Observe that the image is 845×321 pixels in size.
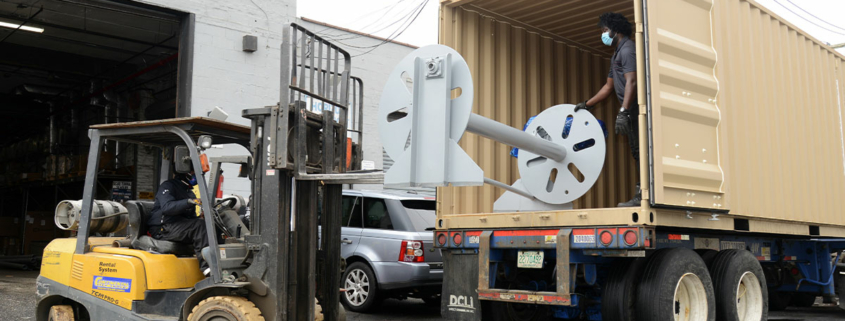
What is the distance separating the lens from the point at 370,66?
16.5 metres

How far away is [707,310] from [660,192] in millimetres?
1178

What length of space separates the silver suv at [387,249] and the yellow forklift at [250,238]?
2459 millimetres

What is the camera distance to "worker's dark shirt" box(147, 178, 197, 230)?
5.57m

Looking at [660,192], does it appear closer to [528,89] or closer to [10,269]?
[528,89]

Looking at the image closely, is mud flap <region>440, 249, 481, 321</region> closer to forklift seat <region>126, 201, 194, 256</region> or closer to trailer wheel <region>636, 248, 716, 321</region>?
trailer wheel <region>636, 248, 716, 321</region>

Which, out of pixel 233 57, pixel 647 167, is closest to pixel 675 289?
pixel 647 167

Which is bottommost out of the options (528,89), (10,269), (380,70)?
(10,269)

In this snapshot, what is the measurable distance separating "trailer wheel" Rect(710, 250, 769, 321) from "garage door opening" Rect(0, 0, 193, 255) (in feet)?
31.9

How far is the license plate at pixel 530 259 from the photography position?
559cm

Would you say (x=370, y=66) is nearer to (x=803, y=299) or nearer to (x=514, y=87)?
(x=514, y=87)

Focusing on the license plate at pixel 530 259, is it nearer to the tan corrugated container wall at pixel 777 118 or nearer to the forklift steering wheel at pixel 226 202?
the tan corrugated container wall at pixel 777 118

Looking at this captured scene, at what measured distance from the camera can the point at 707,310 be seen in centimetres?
554

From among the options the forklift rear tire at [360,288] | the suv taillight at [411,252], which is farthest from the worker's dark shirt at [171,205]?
the forklift rear tire at [360,288]

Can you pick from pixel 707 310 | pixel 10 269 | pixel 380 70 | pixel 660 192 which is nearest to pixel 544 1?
pixel 660 192
